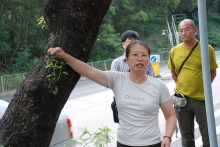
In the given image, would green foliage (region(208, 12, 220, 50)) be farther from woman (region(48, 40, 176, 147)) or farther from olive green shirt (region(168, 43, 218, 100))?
woman (region(48, 40, 176, 147))

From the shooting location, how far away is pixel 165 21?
42125 millimetres

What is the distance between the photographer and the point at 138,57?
262cm

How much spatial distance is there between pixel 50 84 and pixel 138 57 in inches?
29.3

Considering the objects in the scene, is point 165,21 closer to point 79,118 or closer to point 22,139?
point 79,118

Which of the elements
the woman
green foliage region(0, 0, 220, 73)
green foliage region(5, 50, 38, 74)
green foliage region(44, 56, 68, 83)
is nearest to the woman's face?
the woman

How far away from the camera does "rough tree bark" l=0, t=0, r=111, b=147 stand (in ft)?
7.21

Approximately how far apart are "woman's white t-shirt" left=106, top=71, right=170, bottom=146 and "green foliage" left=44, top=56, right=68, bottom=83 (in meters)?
0.58

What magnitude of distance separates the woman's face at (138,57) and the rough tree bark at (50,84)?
454 millimetres

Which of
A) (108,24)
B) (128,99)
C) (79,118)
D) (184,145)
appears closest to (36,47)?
(108,24)

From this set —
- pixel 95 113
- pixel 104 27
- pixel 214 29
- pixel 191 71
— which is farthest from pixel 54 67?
pixel 214 29

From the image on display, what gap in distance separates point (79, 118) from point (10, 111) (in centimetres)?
706

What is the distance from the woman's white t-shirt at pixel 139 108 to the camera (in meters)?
2.62

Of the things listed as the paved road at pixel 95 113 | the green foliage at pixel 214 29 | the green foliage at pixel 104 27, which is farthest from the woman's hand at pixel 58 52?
the green foliage at pixel 214 29

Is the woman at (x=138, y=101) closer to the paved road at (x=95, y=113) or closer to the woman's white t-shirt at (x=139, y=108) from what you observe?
the woman's white t-shirt at (x=139, y=108)
